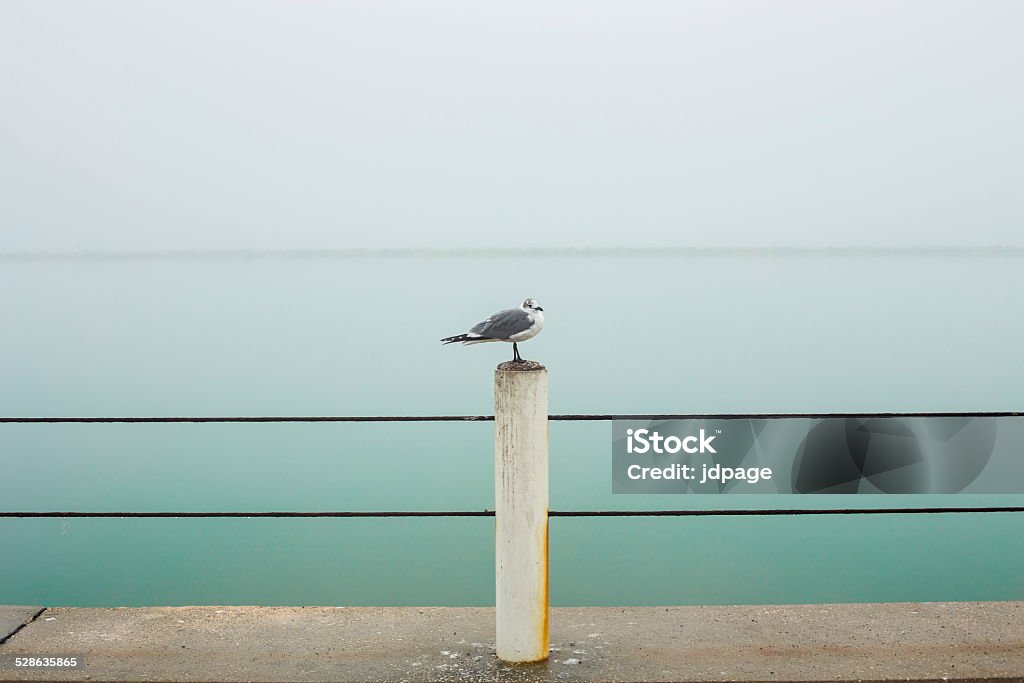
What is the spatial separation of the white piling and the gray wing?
130 mm

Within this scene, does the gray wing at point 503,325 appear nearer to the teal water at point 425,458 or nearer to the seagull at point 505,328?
the seagull at point 505,328

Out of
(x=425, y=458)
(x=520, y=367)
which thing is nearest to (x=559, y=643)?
(x=520, y=367)

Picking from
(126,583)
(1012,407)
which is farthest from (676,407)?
Result: (126,583)

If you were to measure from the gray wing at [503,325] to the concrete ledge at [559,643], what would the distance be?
4.41ft

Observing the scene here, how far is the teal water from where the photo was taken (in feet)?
32.9

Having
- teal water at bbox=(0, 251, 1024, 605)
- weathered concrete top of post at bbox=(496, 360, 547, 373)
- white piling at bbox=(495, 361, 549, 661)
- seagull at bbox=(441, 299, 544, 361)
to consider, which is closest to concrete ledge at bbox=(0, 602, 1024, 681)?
white piling at bbox=(495, 361, 549, 661)

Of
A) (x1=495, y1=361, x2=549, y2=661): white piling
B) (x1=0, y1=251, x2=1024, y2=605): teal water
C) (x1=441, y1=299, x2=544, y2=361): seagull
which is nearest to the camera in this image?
(x1=495, y1=361, x2=549, y2=661): white piling

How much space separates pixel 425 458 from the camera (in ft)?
50.2

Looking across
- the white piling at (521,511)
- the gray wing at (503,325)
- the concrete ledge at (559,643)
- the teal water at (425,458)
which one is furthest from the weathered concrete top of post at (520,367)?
the teal water at (425,458)

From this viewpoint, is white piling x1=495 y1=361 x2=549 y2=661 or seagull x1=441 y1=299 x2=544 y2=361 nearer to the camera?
white piling x1=495 y1=361 x2=549 y2=661

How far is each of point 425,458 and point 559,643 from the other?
35.9 feet

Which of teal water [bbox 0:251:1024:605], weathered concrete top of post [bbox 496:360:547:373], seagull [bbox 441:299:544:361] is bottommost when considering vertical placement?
teal water [bbox 0:251:1024:605]

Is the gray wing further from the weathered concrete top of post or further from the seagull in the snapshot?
the weathered concrete top of post

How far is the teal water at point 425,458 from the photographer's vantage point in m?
10.0
